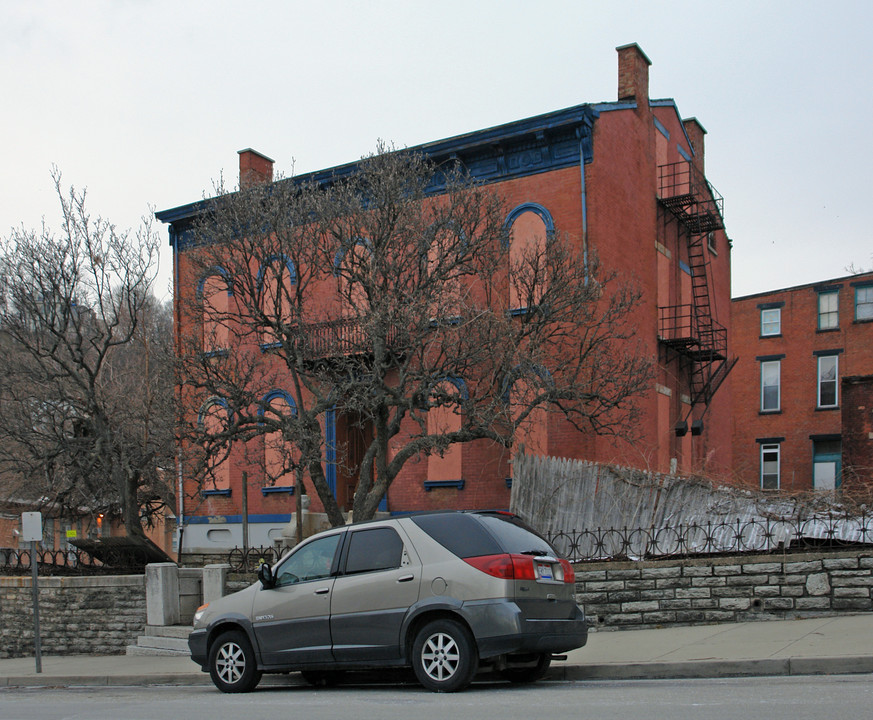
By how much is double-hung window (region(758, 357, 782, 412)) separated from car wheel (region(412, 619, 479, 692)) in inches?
1197

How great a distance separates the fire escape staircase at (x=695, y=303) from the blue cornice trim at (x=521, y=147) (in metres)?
3.66

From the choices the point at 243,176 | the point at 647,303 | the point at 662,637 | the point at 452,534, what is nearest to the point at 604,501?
the point at 662,637

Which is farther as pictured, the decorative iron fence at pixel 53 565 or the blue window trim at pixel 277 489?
the blue window trim at pixel 277 489

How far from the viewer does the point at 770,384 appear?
37.0 meters

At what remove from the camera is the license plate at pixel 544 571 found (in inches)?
357

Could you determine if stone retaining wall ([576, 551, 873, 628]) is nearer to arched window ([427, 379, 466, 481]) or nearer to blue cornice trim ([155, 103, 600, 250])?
arched window ([427, 379, 466, 481])

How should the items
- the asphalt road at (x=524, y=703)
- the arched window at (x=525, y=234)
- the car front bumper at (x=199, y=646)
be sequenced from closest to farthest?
the asphalt road at (x=524, y=703)
the car front bumper at (x=199, y=646)
the arched window at (x=525, y=234)

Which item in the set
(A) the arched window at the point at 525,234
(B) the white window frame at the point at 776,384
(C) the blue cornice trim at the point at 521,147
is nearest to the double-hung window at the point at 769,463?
(B) the white window frame at the point at 776,384

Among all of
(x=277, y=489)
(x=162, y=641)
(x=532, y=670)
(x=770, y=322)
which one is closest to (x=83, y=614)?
(x=162, y=641)

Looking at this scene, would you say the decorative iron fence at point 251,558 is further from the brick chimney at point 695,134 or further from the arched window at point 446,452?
the brick chimney at point 695,134

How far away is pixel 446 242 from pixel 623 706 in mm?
11725

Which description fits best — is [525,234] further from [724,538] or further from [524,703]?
[524,703]

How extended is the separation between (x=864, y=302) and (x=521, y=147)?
1978cm

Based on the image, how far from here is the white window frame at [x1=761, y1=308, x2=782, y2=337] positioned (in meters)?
37.2
